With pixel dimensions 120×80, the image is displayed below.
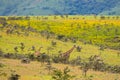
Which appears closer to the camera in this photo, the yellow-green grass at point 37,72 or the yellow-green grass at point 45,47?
the yellow-green grass at point 37,72

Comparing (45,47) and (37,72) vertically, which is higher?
(45,47)

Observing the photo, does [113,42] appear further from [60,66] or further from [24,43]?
[60,66]

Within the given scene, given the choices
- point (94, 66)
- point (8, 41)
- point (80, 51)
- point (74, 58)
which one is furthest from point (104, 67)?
point (8, 41)

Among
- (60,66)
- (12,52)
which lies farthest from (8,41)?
(60,66)

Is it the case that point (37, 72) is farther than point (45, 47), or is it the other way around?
point (45, 47)

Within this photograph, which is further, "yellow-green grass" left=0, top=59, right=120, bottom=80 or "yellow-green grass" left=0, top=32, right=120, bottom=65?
"yellow-green grass" left=0, top=32, right=120, bottom=65

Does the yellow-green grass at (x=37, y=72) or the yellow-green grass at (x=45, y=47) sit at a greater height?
the yellow-green grass at (x=45, y=47)

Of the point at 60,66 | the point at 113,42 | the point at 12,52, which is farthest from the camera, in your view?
the point at 113,42

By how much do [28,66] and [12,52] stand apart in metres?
21.9

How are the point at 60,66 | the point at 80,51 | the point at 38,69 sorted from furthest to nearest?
1. the point at 80,51
2. the point at 60,66
3. the point at 38,69

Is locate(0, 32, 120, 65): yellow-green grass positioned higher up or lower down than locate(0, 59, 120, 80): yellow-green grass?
higher up

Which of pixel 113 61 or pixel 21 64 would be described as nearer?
pixel 21 64

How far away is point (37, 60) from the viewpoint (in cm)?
11869

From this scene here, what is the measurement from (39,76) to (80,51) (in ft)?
161
